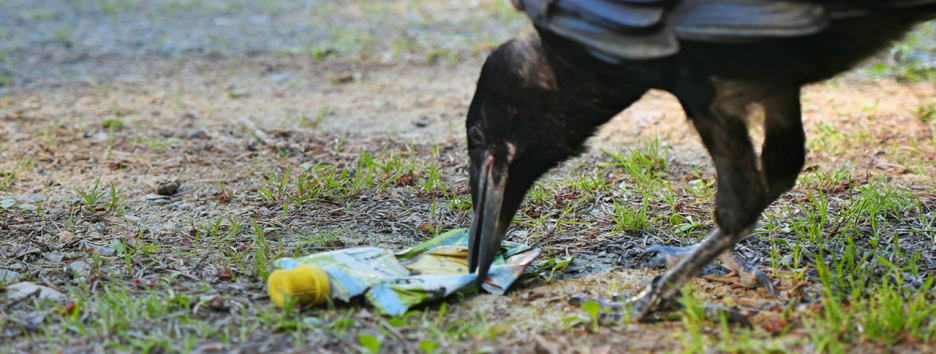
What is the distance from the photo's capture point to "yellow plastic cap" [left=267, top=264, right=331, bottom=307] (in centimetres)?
256

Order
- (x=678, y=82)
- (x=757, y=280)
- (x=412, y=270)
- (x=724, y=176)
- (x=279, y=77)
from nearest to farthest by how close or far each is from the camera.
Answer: (x=678, y=82)
(x=724, y=176)
(x=757, y=280)
(x=412, y=270)
(x=279, y=77)

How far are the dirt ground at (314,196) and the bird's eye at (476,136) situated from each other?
57 centimetres

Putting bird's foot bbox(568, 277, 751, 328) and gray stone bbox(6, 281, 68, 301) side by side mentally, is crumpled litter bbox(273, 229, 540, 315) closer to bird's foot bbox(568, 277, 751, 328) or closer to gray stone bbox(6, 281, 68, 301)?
bird's foot bbox(568, 277, 751, 328)

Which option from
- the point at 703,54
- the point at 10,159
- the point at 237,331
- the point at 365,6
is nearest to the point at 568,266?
the point at 703,54

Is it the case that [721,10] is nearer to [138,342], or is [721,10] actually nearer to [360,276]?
[360,276]

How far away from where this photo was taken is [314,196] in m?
3.83

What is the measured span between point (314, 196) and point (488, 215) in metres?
1.25

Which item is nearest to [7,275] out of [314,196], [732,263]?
[314,196]

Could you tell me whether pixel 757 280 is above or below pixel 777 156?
below

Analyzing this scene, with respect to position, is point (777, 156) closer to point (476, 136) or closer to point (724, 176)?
point (724, 176)

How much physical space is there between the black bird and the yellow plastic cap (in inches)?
24.2

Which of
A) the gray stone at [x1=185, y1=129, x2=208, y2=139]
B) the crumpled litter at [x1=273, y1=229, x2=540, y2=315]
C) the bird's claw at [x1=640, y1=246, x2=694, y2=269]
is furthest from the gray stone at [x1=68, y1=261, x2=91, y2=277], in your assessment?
the bird's claw at [x1=640, y1=246, x2=694, y2=269]

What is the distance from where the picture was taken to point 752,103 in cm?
254

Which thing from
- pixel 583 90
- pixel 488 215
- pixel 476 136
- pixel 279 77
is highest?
pixel 583 90
